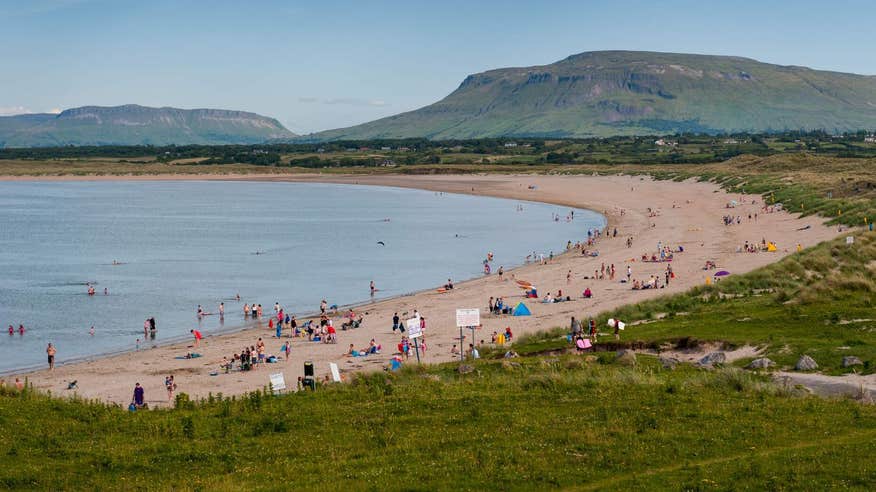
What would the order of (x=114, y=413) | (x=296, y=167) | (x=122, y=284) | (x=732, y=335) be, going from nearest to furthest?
(x=114, y=413)
(x=732, y=335)
(x=122, y=284)
(x=296, y=167)

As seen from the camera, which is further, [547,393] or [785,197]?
[785,197]

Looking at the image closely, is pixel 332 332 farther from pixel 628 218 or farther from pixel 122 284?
pixel 628 218

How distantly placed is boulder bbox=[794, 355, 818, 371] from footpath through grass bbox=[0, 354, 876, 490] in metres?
1.86

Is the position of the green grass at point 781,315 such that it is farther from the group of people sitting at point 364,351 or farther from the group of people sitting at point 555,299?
the group of people sitting at point 555,299

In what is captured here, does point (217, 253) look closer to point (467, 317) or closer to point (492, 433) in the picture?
point (467, 317)

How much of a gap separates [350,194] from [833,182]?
6877 centimetres

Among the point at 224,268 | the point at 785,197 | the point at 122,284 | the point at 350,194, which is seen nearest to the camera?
the point at 122,284

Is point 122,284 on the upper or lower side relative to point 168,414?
lower

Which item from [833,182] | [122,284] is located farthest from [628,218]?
[122,284]

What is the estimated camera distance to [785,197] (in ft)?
277

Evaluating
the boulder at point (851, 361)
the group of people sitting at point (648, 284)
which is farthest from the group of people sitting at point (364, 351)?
the boulder at point (851, 361)

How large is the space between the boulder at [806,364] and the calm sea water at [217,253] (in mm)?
25939

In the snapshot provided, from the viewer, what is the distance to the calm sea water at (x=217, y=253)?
141 feet

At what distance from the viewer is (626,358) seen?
22875mm
